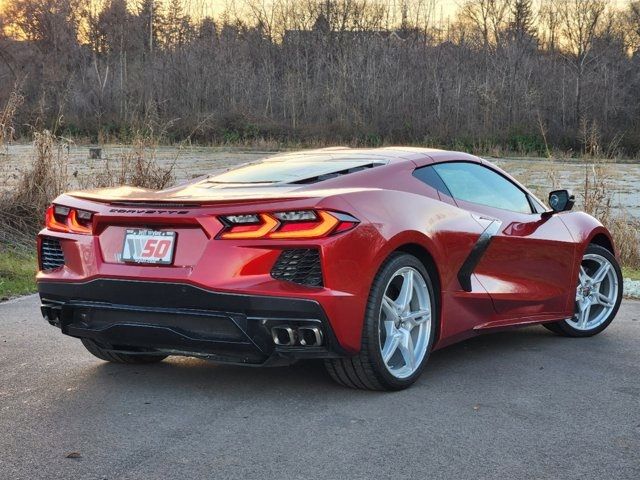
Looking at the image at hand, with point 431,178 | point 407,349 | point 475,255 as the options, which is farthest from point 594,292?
point 407,349

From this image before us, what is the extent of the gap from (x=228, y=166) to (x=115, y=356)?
1054 inches

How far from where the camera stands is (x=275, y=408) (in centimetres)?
436

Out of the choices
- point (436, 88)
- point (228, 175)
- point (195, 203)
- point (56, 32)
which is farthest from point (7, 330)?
point (56, 32)

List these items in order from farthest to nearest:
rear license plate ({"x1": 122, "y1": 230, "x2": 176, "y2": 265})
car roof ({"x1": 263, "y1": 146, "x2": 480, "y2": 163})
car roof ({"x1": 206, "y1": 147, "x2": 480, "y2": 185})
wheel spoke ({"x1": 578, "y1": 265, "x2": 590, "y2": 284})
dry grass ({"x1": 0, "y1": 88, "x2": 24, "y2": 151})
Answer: dry grass ({"x1": 0, "y1": 88, "x2": 24, "y2": 151})
wheel spoke ({"x1": 578, "y1": 265, "x2": 590, "y2": 284})
car roof ({"x1": 263, "y1": 146, "x2": 480, "y2": 163})
car roof ({"x1": 206, "y1": 147, "x2": 480, "y2": 185})
rear license plate ({"x1": 122, "y1": 230, "x2": 176, "y2": 265})

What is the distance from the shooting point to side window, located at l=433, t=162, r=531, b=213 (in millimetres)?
5352

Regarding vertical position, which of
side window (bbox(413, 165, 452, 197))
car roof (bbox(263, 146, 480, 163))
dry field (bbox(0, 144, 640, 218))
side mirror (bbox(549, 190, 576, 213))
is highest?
car roof (bbox(263, 146, 480, 163))

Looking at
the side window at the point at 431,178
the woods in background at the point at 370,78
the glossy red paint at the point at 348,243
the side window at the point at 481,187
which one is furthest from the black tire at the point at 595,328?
the woods in background at the point at 370,78

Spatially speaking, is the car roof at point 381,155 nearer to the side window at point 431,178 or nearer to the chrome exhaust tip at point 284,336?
the side window at point 431,178

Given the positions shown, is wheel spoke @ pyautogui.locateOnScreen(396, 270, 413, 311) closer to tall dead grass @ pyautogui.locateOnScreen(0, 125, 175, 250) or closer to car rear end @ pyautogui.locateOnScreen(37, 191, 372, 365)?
car rear end @ pyautogui.locateOnScreen(37, 191, 372, 365)

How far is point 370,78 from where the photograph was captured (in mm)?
49469

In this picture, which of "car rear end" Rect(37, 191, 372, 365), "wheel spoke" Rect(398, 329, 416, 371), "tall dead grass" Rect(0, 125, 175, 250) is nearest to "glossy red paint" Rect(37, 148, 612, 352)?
"car rear end" Rect(37, 191, 372, 365)

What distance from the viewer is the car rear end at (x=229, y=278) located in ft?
13.5

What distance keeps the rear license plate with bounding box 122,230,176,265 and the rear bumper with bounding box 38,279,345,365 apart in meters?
0.13

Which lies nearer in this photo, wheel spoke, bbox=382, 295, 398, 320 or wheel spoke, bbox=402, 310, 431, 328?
wheel spoke, bbox=382, 295, 398, 320
